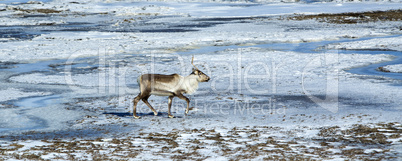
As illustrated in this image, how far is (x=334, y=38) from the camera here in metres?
26.4

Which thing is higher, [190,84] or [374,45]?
[374,45]

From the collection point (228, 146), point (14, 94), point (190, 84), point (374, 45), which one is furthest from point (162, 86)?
point (374, 45)

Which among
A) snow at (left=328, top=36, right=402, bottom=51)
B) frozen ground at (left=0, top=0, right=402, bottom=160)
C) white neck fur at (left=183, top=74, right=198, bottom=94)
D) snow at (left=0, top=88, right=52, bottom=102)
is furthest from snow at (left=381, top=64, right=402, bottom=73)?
snow at (left=0, top=88, right=52, bottom=102)

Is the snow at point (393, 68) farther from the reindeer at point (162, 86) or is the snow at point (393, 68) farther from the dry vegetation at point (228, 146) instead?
the reindeer at point (162, 86)

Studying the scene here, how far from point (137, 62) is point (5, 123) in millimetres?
9417

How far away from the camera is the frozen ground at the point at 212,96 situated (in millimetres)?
7734

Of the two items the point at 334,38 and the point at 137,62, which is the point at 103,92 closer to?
the point at 137,62

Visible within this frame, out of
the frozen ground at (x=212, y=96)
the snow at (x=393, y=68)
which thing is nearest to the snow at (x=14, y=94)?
the frozen ground at (x=212, y=96)

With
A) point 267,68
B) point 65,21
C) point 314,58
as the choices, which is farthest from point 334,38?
point 65,21

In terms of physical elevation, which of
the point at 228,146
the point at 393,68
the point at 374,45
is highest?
the point at 374,45

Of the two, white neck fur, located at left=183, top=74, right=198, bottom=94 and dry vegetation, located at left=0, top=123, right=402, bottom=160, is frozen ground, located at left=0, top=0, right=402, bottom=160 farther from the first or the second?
white neck fur, located at left=183, top=74, right=198, bottom=94

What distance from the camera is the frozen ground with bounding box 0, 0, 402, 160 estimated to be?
773cm

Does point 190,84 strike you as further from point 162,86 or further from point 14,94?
point 14,94

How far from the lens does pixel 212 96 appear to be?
12.7 meters
